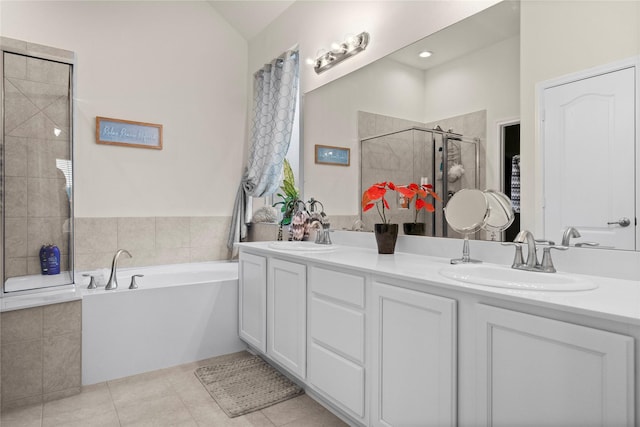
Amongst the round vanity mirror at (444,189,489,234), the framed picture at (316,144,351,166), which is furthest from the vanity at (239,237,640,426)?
the framed picture at (316,144,351,166)

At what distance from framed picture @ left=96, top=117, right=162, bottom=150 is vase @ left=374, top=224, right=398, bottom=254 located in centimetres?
238

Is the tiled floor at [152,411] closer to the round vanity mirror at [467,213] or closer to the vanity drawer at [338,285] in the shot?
the vanity drawer at [338,285]

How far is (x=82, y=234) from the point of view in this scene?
3053mm

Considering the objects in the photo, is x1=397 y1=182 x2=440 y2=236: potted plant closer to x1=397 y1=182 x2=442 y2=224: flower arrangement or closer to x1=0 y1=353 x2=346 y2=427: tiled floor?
x1=397 y1=182 x2=442 y2=224: flower arrangement

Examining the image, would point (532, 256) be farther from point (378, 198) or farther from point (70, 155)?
point (70, 155)

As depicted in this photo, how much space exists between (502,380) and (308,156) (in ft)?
7.16

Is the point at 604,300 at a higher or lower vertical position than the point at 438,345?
higher

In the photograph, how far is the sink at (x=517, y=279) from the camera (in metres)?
1.07

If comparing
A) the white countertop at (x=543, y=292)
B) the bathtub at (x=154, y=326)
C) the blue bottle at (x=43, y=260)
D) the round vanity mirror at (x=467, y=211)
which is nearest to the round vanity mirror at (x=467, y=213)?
the round vanity mirror at (x=467, y=211)

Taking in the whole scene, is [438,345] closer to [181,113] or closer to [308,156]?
[308,156]

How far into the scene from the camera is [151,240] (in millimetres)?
3346

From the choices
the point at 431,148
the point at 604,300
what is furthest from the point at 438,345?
the point at 431,148

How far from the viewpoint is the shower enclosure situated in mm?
1768

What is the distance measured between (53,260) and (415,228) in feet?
7.32
